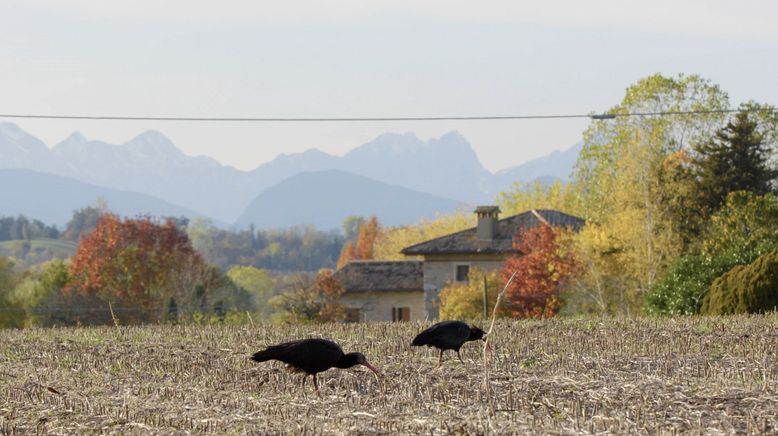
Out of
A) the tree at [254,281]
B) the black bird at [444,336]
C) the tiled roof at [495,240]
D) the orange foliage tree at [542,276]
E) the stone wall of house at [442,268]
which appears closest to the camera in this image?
the black bird at [444,336]

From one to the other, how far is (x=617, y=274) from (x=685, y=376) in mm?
45614

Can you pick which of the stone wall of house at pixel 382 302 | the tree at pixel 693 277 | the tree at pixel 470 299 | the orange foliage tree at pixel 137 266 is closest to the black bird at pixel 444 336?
the tree at pixel 693 277

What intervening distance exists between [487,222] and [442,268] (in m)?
4.24

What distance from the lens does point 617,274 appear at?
198 feet

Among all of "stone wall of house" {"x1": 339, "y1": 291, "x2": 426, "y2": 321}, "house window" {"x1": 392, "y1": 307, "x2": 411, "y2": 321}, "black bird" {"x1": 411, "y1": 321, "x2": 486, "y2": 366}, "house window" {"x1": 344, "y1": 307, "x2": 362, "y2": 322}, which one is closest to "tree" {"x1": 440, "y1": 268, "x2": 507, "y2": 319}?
"house window" {"x1": 344, "y1": 307, "x2": 362, "y2": 322}

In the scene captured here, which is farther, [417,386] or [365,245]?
[365,245]

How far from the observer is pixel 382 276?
8488 centimetres

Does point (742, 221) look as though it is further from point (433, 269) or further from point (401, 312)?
point (401, 312)

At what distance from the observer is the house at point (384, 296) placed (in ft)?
271

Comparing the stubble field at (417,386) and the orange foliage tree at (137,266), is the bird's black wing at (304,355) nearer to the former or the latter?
the stubble field at (417,386)

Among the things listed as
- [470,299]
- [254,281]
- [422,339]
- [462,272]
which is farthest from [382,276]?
[254,281]

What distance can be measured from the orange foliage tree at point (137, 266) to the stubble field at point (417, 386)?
58.8m

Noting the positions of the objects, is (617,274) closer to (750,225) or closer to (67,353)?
(750,225)

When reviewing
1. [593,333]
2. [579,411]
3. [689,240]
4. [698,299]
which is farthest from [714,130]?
[579,411]
